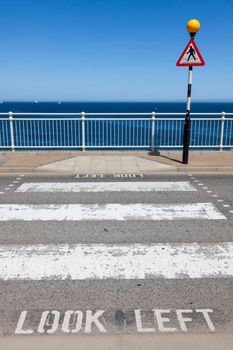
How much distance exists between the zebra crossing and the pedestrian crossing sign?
461cm

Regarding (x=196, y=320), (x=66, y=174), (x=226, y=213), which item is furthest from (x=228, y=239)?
(x=66, y=174)

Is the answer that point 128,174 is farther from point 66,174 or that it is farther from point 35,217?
point 35,217

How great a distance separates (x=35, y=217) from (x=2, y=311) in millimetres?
2971

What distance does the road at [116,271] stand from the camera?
11.3 feet

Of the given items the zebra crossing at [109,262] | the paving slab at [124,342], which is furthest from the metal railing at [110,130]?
the paving slab at [124,342]

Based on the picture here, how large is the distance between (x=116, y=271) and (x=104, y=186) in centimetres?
461

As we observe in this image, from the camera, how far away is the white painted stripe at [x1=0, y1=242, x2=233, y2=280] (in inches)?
177

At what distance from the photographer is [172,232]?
590cm

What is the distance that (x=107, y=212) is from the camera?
6.95 m

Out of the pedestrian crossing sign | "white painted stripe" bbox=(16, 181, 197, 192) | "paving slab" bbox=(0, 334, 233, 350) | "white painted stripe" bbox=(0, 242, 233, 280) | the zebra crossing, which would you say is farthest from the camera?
the pedestrian crossing sign

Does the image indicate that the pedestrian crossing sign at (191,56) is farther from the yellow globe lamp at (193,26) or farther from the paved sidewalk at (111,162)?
the paved sidewalk at (111,162)

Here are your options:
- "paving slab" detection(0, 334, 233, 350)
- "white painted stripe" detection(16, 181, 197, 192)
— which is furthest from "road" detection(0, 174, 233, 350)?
"white painted stripe" detection(16, 181, 197, 192)

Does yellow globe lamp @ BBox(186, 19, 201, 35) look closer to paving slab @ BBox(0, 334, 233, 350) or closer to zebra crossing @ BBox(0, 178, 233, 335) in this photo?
zebra crossing @ BBox(0, 178, 233, 335)

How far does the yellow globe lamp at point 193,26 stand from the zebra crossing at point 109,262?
5.35 m
